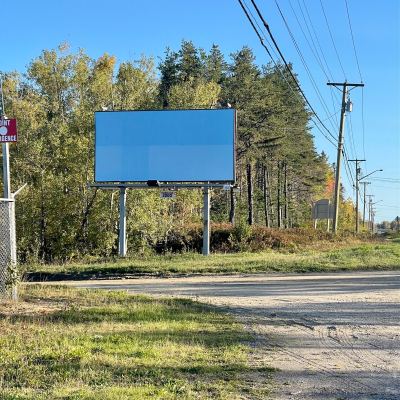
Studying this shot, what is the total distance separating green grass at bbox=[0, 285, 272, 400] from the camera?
5348mm

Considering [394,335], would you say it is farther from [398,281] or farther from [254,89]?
[254,89]

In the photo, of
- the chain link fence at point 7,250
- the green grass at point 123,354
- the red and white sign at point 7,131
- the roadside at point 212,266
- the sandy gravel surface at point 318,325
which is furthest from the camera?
the roadside at point 212,266

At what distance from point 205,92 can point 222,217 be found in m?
13.5

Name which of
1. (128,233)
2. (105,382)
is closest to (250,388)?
→ (105,382)

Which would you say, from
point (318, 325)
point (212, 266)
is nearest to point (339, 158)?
point (212, 266)

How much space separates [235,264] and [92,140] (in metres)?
15.2

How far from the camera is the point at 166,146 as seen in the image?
24.6 meters

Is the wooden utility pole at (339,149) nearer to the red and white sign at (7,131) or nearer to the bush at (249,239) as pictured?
the bush at (249,239)

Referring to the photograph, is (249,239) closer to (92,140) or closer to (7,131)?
(92,140)

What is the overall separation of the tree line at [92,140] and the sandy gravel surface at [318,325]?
7.22m

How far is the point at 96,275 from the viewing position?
19641mm

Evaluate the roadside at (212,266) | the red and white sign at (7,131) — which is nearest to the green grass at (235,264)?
the roadside at (212,266)

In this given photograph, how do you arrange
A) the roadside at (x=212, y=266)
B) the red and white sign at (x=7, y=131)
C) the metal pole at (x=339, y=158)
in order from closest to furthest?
the red and white sign at (x=7, y=131) → the roadside at (x=212, y=266) → the metal pole at (x=339, y=158)

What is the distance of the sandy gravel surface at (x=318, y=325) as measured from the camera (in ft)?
18.9
